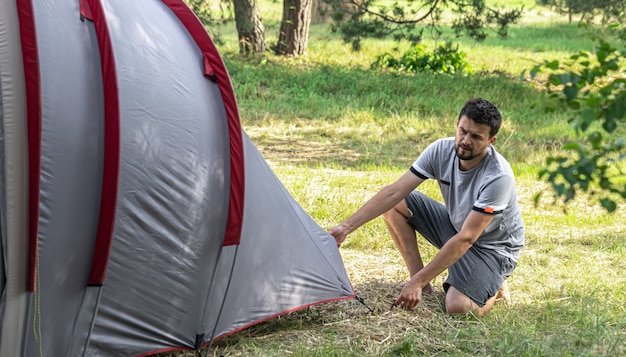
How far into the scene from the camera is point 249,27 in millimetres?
13656

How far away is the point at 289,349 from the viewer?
4.07 metres

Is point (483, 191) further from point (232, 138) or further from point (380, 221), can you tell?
point (380, 221)

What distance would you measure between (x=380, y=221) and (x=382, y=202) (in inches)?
66.3

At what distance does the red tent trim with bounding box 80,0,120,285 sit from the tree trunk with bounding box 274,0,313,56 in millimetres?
11006

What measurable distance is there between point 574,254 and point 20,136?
13.4ft

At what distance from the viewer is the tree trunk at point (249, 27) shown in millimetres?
13695

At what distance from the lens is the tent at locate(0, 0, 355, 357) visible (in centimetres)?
344

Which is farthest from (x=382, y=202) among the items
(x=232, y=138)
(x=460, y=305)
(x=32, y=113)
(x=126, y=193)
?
(x=32, y=113)

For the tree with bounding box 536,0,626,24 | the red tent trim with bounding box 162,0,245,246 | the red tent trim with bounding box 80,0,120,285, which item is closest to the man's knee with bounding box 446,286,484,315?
the red tent trim with bounding box 162,0,245,246

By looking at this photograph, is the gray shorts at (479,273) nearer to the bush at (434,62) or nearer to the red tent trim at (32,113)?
the red tent trim at (32,113)

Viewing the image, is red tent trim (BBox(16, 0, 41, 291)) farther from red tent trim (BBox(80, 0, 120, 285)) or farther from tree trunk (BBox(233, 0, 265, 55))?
tree trunk (BBox(233, 0, 265, 55))

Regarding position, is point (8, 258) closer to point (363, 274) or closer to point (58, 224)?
point (58, 224)

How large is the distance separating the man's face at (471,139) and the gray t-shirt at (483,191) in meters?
0.12

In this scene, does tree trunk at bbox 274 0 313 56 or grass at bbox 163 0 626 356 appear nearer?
grass at bbox 163 0 626 356
